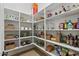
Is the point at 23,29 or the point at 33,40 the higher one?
the point at 23,29

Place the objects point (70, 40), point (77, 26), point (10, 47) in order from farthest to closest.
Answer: point (10, 47)
point (70, 40)
point (77, 26)

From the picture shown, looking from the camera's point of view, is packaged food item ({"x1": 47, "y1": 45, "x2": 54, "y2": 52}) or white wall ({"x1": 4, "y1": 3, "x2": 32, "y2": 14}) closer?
packaged food item ({"x1": 47, "y1": 45, "x2": 54, "y2": 52})

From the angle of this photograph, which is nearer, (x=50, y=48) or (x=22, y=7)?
(x=50, y=48)

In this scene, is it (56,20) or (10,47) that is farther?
(10,47)

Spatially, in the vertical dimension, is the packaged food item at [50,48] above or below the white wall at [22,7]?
below

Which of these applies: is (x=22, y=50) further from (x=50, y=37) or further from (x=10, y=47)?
(x=50, y=37)

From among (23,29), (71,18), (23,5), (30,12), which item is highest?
(23,5)

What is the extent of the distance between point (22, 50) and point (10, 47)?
2.32 ft

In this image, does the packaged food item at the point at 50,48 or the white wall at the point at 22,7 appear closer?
the packaged food item at the point at 50,48

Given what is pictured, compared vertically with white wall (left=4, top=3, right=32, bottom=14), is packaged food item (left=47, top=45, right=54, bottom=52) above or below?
below

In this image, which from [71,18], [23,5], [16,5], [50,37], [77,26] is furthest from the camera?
[23,5]

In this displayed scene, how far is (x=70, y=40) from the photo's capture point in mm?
1842

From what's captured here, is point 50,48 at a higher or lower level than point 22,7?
lower

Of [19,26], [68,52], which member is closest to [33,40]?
[19,26]
